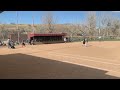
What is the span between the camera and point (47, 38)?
5875 cm

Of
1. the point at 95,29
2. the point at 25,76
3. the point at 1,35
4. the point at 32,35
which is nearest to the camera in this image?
the point at 25,76

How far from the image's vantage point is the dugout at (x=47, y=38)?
183 feet

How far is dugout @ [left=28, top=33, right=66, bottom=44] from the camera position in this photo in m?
55.9

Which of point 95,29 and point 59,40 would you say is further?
point 95,29

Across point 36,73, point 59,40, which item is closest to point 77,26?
point 59,40

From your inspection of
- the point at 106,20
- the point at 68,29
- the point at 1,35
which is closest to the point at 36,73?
the point at 1,35

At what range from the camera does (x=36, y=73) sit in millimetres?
16766
